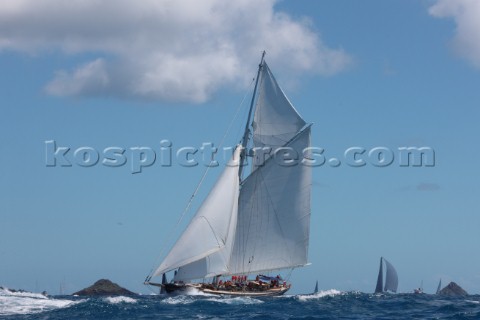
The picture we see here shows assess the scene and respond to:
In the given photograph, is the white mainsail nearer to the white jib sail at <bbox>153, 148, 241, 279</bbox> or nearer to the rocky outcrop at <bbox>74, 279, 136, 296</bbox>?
the white jib sail at <bbox>153, 148, 241, 279</bbox>

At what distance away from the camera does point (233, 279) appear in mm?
93812

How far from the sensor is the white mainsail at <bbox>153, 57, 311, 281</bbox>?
9231 cm

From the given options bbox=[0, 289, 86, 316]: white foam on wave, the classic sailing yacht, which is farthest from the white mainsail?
bbox=[0, 289, 86, 316]: white foam on wave

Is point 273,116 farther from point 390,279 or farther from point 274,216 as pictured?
point 390,279

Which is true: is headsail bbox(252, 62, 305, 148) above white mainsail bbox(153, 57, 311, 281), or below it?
above

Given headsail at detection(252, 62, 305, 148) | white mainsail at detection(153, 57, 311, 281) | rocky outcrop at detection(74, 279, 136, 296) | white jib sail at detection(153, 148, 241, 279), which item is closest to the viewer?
white jib sail at detection(153, 148, 241, 279)

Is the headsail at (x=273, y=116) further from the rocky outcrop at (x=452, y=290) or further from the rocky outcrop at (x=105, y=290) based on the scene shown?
the rocky outcrop at (x=452, y=290)

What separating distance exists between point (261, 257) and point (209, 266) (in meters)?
6.74

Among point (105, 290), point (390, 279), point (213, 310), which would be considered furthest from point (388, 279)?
point (213, 310)

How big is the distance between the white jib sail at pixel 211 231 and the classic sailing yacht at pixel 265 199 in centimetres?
15

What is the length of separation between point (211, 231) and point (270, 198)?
8.43m

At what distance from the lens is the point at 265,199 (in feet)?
305

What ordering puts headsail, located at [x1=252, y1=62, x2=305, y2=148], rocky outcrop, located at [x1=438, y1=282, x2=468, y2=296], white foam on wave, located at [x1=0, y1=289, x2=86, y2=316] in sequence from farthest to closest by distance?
rocky outcrop, located at [x1=438, y1=282, x2=468, y2=296], headsail, located at [x1=252, y1=62, x2=305, y2=148], white foam on wave, located at [x1=0, y1=289, x2=86, y2=316]

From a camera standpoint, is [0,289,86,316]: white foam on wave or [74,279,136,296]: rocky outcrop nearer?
[0,289,86,316]: white foam on wave
